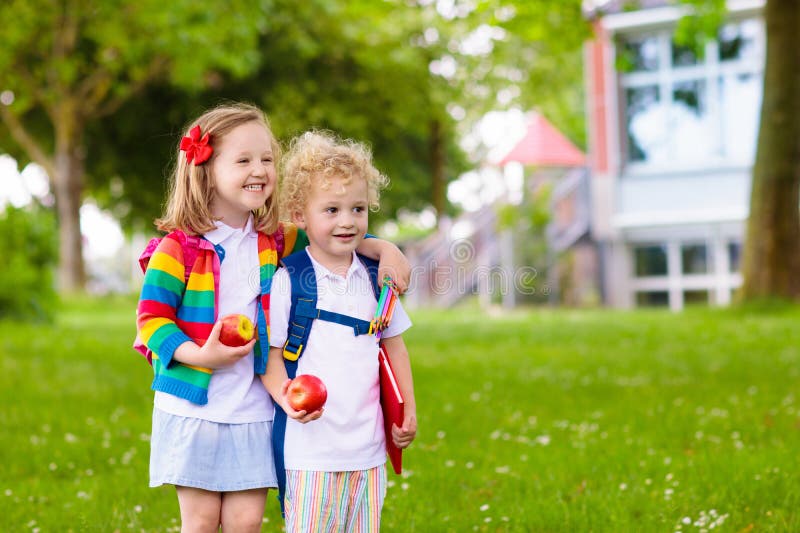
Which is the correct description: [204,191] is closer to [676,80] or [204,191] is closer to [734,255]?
[676,80]

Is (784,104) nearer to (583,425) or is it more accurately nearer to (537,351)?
(537,351)

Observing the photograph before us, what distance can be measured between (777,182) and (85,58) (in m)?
19.0

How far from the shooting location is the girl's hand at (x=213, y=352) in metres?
2.99

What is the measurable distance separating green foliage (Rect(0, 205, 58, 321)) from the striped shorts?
42.5ft

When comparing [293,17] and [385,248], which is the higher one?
[293,17]

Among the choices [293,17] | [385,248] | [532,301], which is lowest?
[532,301]

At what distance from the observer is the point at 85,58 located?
87.4ft

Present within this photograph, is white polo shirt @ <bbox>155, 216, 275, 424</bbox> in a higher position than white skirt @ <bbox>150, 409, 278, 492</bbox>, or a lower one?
higher

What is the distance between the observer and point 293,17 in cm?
2856

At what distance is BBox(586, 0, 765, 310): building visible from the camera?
75.7ft

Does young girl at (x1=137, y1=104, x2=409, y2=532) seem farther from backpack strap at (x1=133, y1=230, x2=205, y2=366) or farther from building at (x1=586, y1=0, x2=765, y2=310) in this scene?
building at (x1=586, y1=0, x2=765, y2=310)

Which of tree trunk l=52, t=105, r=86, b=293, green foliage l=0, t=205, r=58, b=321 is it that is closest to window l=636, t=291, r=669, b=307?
green foliage l=0, t=205, r=58, b=321

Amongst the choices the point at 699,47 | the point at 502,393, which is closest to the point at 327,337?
the point at 502,393

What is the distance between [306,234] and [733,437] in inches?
138
